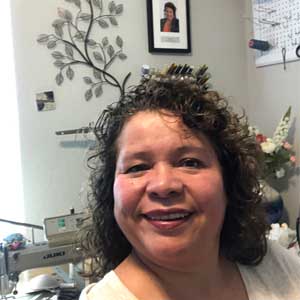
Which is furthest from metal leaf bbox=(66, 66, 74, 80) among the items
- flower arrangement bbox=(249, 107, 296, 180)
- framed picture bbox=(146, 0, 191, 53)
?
flower arrangement bbox=(249, 107, 296, 180)

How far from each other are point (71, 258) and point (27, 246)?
0.17 m

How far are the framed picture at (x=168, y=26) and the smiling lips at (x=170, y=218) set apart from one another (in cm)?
166

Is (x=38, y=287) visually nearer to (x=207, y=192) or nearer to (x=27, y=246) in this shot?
(x=27, y=246)

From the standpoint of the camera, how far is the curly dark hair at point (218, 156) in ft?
2.94

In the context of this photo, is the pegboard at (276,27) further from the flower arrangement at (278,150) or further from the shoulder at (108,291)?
the shoulder at (108,291)

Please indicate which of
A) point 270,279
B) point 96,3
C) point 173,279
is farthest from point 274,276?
point 96,3

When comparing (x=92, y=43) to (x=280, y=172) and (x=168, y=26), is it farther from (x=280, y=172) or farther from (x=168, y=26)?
(x=280, y=172)

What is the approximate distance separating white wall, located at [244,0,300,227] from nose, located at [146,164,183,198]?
155cm

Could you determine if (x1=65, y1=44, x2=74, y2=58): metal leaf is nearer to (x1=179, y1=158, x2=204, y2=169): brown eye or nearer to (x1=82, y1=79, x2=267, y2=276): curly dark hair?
(x1=82, y1=79, x2=267, y2=276): curly dark hair

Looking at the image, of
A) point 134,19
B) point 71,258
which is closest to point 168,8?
point 134,19

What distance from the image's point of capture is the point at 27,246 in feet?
5.55

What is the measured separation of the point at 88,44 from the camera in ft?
7.25

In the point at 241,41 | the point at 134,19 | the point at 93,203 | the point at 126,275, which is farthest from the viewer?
the point at 241,41

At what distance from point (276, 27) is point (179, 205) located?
1733 mm
